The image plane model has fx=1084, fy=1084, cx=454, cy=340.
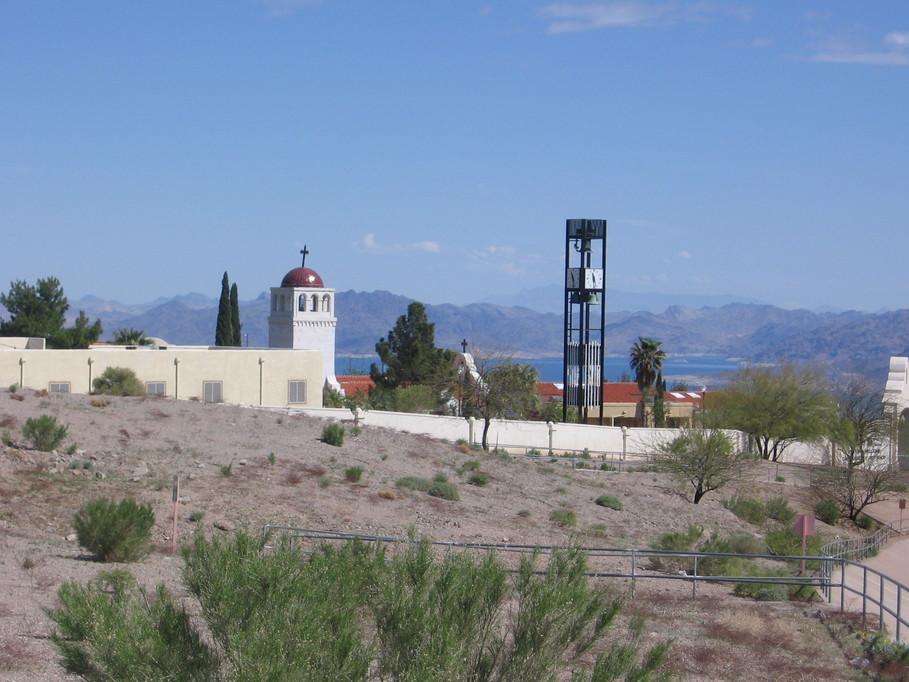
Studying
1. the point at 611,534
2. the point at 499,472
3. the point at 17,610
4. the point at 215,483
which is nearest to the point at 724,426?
the point at 499,472

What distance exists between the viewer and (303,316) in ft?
217

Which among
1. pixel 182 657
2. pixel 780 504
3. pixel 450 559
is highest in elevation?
pixel 450 559

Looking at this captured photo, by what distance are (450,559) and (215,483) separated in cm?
1933

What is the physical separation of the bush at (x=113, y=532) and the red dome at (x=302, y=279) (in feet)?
160

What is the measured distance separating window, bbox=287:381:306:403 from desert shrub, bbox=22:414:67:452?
18849 mm

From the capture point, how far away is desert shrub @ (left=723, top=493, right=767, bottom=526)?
119 feet

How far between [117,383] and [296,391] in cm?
826

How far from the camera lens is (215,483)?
2839 cm

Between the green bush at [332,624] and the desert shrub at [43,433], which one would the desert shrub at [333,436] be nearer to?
the desert shrub at [43,433]

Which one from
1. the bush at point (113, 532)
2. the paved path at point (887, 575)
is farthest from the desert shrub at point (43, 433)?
the paved path at point (887, 575)

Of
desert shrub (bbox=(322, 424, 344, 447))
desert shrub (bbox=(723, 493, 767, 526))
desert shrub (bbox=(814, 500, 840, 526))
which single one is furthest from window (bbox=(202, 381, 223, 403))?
desert shrub (bbox=(814, 500, 840, 526))

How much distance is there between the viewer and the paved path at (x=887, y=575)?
20000 millimetres

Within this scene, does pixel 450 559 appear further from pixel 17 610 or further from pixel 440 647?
pixel 17 610

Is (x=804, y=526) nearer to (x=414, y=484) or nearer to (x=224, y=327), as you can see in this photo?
(x=414, y=484)
